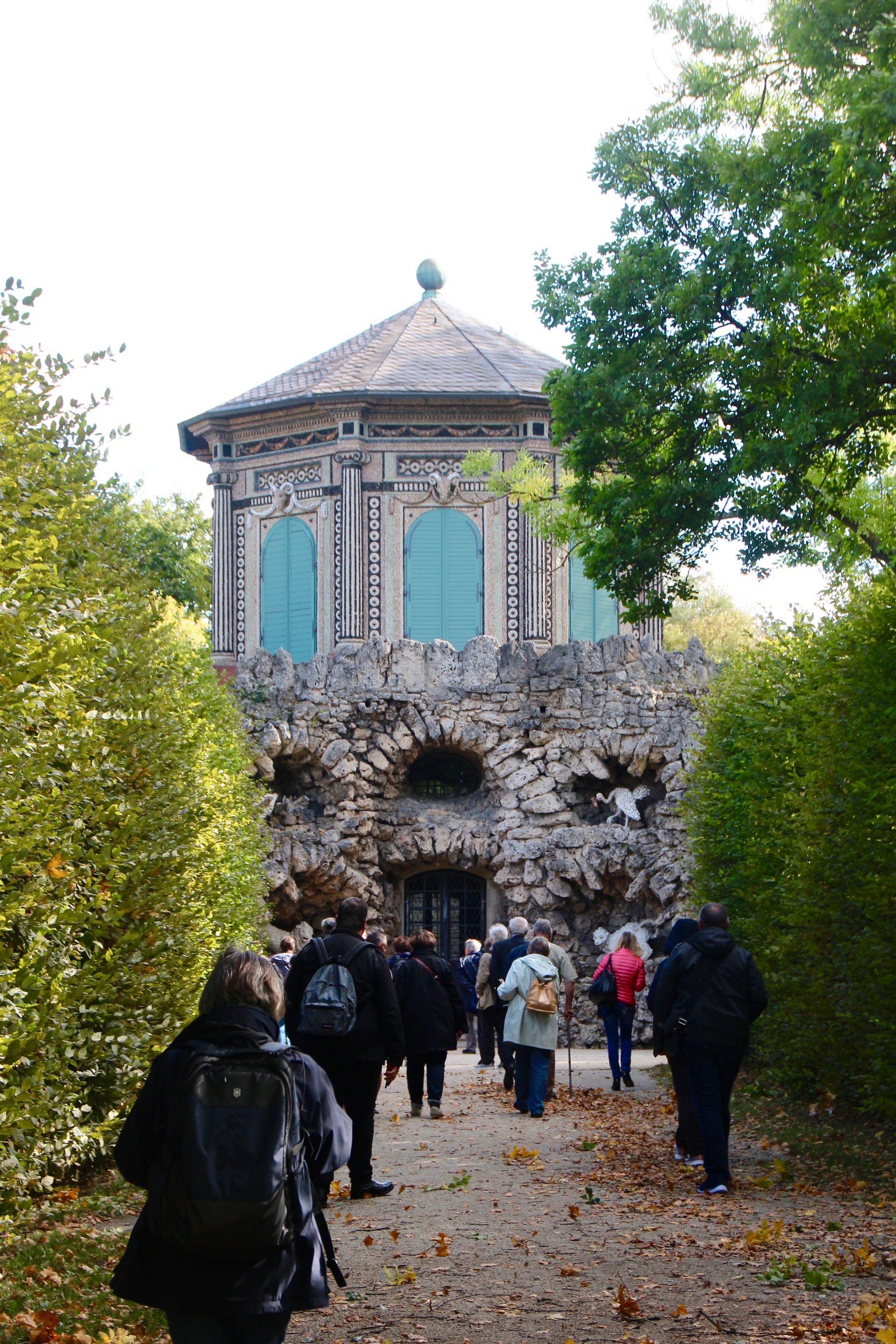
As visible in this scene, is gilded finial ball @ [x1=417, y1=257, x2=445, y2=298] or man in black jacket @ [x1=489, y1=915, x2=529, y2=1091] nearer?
man in black jacket @ [x1=489, y1=915, x2=529, y2=1091]

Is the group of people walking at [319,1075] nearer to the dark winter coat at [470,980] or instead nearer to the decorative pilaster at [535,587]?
the dark winter coat at [470,980]

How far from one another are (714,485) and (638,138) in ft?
12.9

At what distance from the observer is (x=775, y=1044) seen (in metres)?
12.7

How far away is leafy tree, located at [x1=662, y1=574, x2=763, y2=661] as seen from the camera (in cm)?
4731

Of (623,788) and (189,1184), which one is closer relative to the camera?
(189,1184)

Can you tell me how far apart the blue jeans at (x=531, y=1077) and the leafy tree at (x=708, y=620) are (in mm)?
33284

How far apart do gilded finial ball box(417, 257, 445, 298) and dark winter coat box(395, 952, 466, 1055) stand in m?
25.2

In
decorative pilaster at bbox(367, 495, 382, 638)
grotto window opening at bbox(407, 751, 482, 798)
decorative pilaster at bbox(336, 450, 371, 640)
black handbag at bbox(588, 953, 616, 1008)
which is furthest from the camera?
decorative pilaster at bbox(367, 495, 382, 638)

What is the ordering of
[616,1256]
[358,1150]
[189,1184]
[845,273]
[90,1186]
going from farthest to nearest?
[845,273], [90,1186], [358,1150], [616,1256], [189,1184]

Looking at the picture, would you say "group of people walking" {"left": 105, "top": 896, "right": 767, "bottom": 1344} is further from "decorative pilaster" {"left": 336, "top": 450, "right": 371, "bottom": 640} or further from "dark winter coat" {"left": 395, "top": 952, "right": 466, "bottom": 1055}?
"decorative pilaster" {"left": 336, "top": 450, "right": 371, "bottom": 640}

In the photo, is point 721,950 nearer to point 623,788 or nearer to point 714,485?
point 714,485

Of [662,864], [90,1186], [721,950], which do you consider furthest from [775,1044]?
[662,864]

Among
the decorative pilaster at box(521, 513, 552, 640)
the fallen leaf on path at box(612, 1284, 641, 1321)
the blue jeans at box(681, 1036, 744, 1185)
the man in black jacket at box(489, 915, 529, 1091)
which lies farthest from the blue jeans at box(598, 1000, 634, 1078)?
the decorative pilaster at box(521, 513, 552, 640)

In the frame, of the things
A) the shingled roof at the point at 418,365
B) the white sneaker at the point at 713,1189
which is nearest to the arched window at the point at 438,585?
the shingled roof at the point at 418,365
